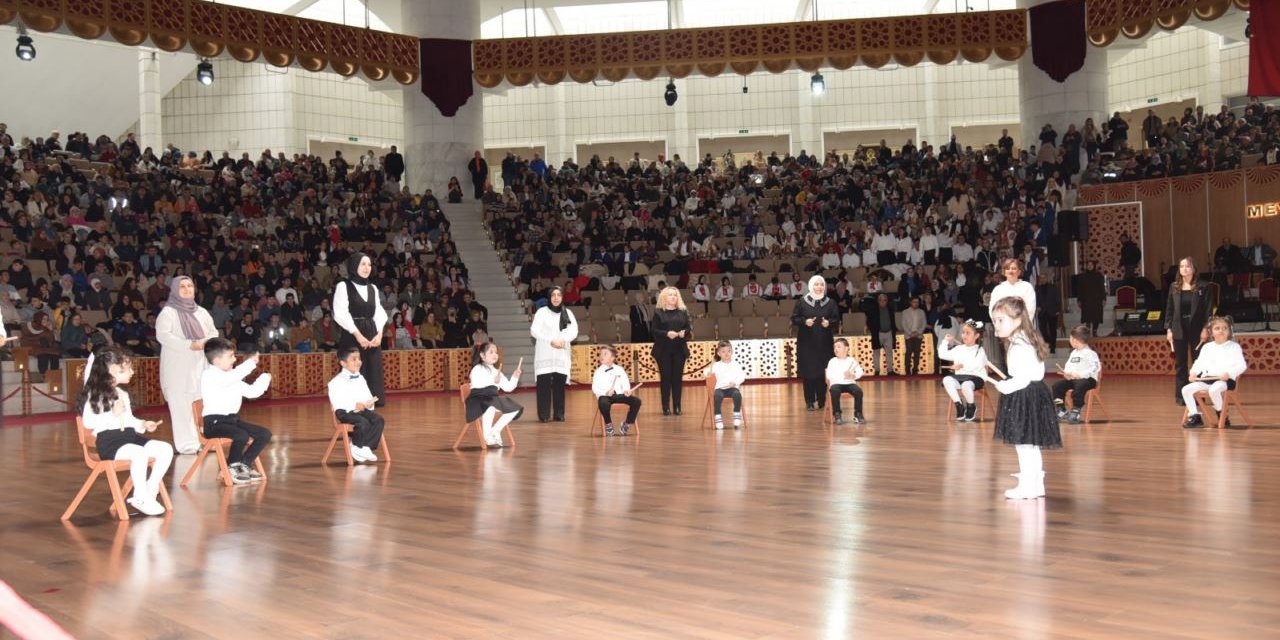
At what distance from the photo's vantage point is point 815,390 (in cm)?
1289

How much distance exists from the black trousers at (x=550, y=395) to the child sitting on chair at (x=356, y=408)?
3449 mm

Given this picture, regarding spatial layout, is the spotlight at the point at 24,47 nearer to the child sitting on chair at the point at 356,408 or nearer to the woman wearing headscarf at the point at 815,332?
the child sitting on chair at the point at 356,408

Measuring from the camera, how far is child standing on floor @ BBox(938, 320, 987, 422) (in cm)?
1045

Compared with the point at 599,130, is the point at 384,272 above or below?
below

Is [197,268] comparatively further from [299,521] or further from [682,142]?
[682,142]

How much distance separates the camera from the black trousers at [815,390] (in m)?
12.7

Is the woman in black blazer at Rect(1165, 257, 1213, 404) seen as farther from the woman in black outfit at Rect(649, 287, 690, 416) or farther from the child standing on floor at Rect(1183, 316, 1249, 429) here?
the woman in black outfit at Rect(649, 287, 690, 416)

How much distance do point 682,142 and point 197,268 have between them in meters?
19.3

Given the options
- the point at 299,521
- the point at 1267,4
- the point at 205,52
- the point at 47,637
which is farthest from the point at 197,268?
the point at 47,637

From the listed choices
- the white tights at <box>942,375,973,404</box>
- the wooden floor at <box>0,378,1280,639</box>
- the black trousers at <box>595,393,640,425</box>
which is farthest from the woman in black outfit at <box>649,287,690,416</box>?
the wooden floor at <box>0,378,1280,639</box>

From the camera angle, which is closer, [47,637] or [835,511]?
[47,637]

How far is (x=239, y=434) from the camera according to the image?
7.81 metres

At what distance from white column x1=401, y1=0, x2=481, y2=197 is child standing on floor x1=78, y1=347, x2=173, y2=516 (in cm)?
2003

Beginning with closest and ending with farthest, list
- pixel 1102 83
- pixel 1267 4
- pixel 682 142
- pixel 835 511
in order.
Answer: pixel 835 511 → pixel 1267 4 → pixel 1102 83 → pixel 682 142
